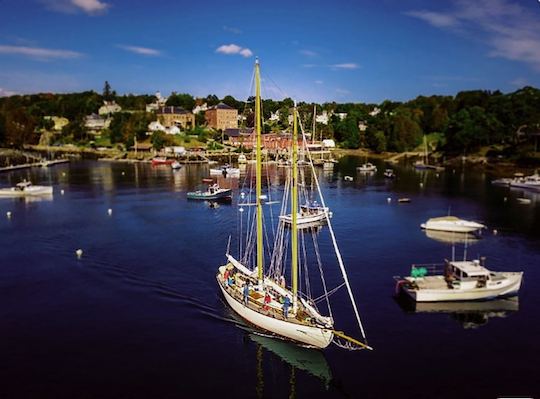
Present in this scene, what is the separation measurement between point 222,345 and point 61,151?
140624 millimetres

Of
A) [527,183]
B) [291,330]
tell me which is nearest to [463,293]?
[291,330]

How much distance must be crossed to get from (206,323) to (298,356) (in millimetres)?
5744

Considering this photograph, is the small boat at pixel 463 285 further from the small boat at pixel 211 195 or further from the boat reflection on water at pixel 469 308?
the small boat at pixel 211 195

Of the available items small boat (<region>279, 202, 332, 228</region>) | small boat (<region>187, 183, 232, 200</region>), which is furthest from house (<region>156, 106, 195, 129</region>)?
small boat (<region>279, 202, 332, 228</region>)

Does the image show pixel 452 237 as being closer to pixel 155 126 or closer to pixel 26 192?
pixel 26 192

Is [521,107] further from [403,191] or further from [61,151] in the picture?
[61,151]

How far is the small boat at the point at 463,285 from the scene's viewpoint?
27.8 metres

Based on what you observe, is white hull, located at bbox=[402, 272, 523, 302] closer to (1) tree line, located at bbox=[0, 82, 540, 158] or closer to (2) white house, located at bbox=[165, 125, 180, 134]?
(1) tree line, located at bbox=[0, 82, 540, 158]

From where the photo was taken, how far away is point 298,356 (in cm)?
2211

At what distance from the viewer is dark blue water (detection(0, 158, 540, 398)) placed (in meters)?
20.2

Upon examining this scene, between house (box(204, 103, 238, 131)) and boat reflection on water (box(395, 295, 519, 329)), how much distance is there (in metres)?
135

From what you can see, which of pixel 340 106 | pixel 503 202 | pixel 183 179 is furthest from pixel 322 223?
pixel 340 106

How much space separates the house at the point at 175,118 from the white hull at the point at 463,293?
14501cm

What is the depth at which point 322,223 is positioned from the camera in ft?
162
